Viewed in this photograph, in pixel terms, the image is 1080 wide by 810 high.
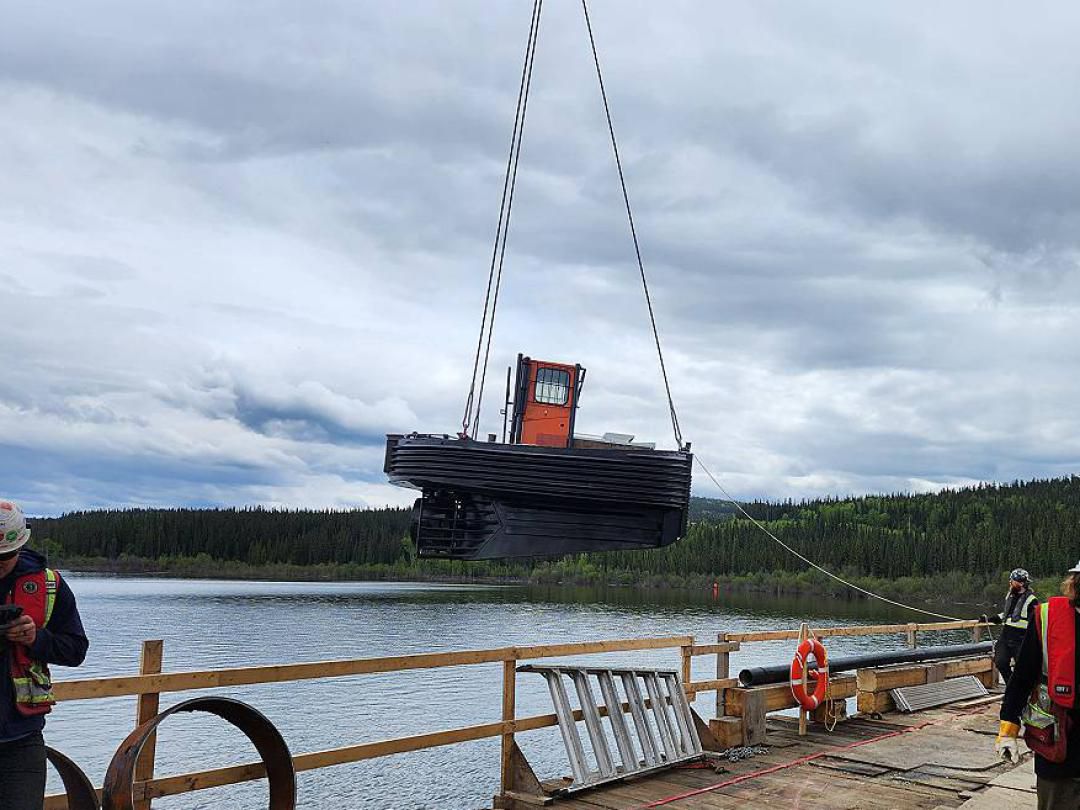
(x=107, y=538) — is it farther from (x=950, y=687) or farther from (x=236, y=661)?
(x=950, y=687)

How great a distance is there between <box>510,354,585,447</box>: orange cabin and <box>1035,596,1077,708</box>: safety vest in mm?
7514

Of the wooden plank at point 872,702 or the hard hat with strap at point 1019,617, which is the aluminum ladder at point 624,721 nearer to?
the hard hat with strap at point 1019,617

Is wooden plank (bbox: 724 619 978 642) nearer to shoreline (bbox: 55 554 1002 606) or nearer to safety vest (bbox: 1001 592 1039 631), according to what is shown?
safety vest (bbox: 1001 592 1039 631)

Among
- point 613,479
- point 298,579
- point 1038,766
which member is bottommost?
point 298,579

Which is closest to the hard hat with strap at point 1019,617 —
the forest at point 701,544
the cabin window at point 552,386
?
the cabin window at point 552,386

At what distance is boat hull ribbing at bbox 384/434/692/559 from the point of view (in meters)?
9.72

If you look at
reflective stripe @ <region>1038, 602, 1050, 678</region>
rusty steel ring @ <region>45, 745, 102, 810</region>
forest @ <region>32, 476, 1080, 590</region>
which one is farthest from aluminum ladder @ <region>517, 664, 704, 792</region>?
forest @ <region>32, 476, 1080, 590</region>

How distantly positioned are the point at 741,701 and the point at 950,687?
17.0 feet

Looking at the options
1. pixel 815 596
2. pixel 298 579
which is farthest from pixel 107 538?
pixel 815 596

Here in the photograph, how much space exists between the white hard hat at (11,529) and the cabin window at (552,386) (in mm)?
8699

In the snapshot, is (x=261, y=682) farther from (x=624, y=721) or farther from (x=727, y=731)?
(x=727, y=731)

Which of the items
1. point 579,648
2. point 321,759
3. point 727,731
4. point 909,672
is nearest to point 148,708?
point 321,759

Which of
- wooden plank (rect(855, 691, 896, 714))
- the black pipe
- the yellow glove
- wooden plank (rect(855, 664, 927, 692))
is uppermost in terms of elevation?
the yellow glove

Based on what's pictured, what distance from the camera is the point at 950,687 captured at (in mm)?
13172
